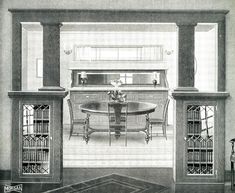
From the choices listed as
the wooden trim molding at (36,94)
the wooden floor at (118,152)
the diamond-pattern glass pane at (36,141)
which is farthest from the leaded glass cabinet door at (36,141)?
the wooden floor at (118,152)

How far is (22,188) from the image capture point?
456cm

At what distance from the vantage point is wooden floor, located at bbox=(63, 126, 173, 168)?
5.81 meters

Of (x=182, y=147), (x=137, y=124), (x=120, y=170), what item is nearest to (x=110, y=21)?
(x=182, y=147)

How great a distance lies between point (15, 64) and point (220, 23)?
2798mm

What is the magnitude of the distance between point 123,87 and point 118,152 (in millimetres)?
3203

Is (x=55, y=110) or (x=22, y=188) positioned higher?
(x=55, y=110)

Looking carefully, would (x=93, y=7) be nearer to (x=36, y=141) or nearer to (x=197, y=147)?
(x=36, y=141)

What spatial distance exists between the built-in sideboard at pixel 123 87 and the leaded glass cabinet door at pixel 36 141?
399 cm

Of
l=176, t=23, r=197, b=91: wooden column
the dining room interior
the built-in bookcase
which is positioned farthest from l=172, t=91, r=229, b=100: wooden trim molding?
the dining room interior

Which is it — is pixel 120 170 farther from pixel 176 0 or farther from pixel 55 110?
pixel 176 0

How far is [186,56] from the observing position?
4.69 meters

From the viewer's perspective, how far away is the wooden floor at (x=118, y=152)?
581 cm

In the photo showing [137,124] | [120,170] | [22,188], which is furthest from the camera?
[137,124]

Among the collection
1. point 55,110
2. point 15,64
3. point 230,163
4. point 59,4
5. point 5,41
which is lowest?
point 230,163
